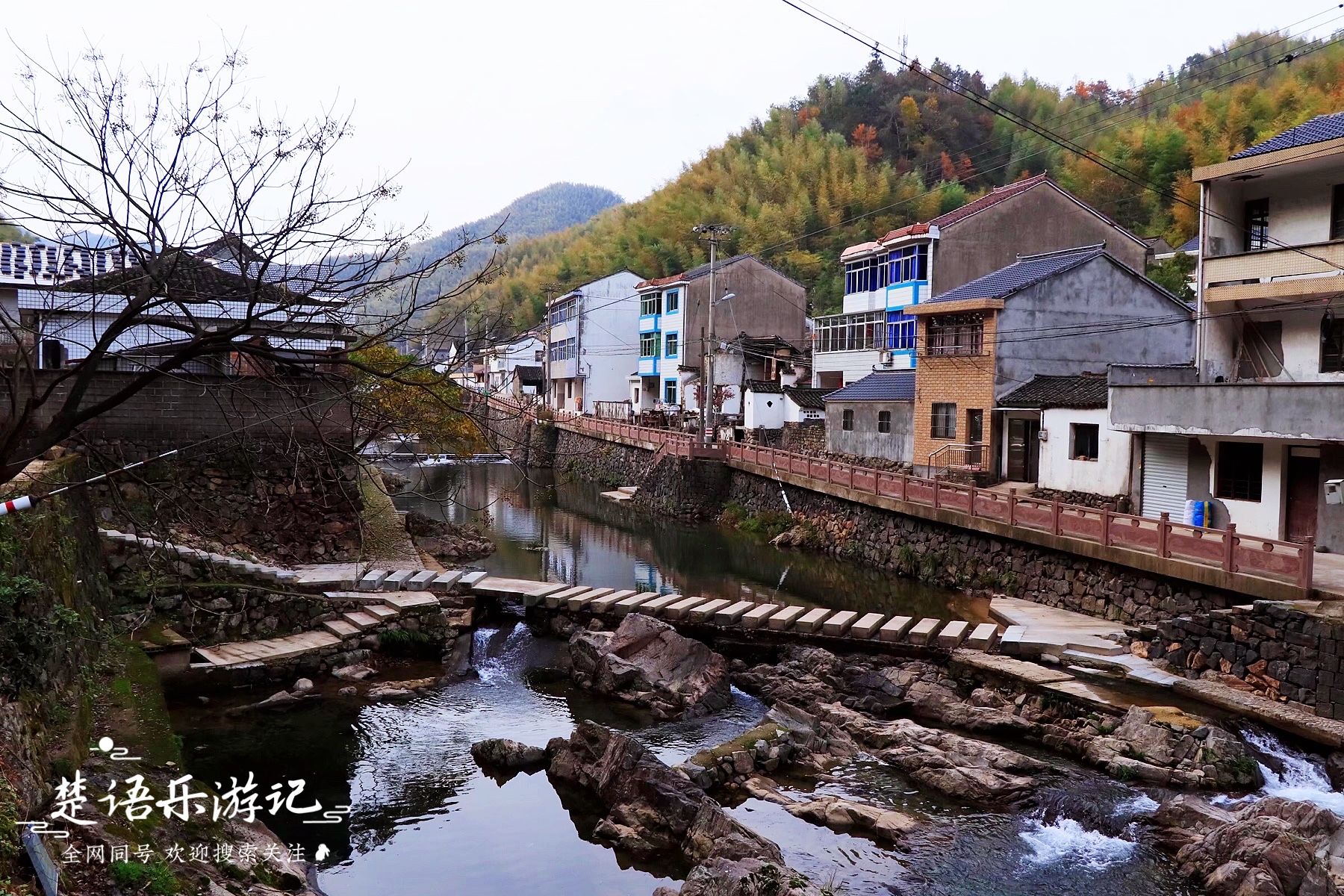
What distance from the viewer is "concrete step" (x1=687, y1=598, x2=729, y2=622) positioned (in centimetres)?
1700

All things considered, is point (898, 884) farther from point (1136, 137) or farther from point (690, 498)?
point (1136, 137)

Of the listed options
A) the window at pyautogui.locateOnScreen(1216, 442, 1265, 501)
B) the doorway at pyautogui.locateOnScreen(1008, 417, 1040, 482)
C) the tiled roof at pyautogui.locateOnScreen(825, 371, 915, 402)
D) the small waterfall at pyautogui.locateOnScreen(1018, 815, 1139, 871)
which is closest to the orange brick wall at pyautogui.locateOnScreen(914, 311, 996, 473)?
the doorway at pyautogui.locateOnScreen(1008, 417, 1040, 482)

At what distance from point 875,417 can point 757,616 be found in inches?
680

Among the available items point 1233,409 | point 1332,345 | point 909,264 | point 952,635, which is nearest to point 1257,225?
point 1332,345

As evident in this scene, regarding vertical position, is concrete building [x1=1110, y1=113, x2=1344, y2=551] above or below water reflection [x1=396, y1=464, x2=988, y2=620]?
above

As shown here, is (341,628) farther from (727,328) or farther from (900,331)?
(727,328)

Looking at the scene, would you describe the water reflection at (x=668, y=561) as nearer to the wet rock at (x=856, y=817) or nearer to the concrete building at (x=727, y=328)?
the wet rock at (x=856, y=817)

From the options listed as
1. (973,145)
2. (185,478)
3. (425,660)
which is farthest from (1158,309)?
(973,145)

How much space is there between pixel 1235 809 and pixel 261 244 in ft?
35.6

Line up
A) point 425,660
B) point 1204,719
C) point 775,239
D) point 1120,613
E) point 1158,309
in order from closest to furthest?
1. point 1204,719
2. point 425,660
3. point 1120,613
4. point 1158,309
5. point 775,239

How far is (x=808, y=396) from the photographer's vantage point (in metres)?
39.9

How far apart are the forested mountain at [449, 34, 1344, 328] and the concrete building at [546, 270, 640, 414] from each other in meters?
5.75

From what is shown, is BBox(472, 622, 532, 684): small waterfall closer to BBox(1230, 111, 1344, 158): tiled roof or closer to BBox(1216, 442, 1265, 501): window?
BBox(1216, 442, 1265, 501): window

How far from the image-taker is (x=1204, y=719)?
1246cm
